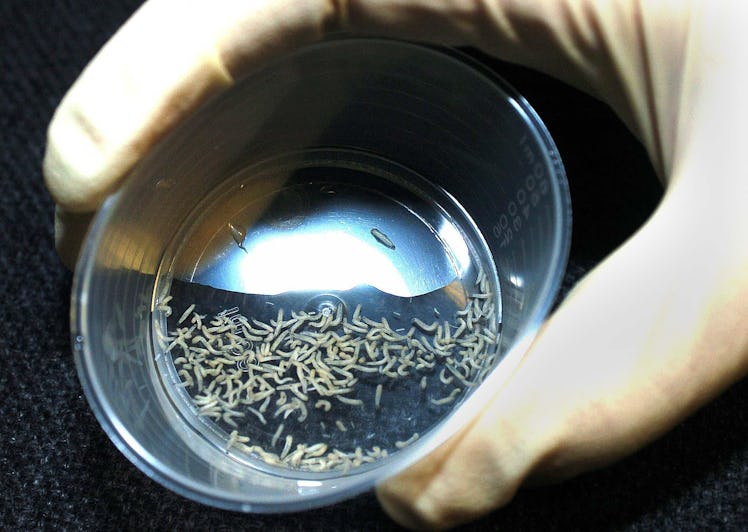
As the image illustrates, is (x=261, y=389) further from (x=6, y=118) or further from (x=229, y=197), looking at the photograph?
(x=6, y=118)

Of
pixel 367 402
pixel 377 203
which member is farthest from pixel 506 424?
pixel 377 203

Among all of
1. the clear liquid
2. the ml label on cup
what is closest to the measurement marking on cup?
the clear liquid

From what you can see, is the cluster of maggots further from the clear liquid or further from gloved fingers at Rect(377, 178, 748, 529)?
gloved fingers at Rect(377, 178, 748, 529)

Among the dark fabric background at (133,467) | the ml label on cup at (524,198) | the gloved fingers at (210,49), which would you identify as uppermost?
the gloved fingers at (210,49)

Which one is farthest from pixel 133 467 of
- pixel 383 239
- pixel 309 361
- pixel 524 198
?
pixel 524 198

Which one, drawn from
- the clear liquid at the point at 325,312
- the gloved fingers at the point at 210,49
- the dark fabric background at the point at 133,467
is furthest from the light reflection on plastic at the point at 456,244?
the gloved fingers at the point at 210,49

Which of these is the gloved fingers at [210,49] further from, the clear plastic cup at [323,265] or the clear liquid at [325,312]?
the clear liquid at [325,312]
